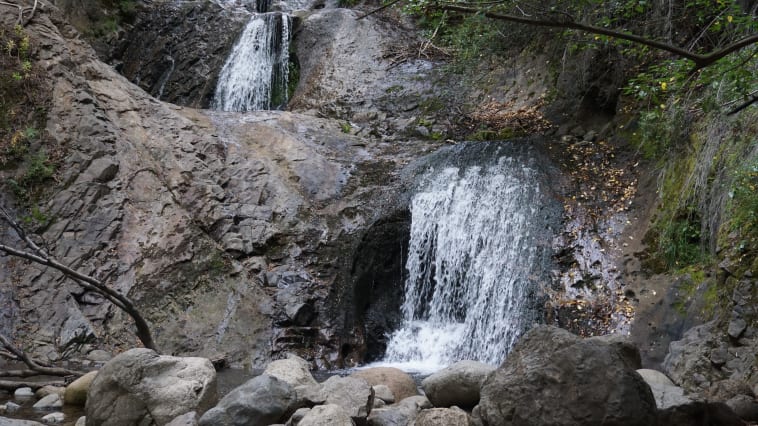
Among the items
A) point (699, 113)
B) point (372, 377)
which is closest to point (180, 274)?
point (372, 377)

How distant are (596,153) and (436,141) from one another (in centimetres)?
336

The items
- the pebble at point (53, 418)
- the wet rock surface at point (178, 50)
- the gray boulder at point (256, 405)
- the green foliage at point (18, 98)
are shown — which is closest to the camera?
the gray boulder at point (256, 405)

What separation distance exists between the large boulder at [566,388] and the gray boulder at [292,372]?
1.88m

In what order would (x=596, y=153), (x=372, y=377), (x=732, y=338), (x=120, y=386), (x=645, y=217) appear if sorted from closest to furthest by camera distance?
(x=120, y=386), (x=732, y=338), (x=372, y=377), (x=645, y=217), (x=596, y=153)

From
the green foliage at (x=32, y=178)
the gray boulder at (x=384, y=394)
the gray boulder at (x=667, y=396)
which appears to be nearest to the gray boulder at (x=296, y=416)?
the gray boulder at (x=384, y=394)

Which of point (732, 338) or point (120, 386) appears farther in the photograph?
point (732, 338)

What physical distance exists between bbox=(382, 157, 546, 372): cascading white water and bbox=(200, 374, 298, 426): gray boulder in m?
3.83

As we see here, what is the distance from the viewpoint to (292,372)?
17.7 feet

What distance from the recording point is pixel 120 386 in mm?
4953

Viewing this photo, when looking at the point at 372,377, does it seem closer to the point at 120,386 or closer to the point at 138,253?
the point at 120,386

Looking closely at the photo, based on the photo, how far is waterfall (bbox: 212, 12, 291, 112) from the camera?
616 inches

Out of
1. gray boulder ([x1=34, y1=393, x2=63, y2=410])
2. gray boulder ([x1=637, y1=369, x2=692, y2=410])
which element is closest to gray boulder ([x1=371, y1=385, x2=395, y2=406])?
gray boulder ([x1=637, y1=369, x2=692, y2=410])

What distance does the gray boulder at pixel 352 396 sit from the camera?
190 inches

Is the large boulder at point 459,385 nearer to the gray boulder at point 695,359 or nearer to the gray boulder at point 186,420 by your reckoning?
the gray boulder at point 695,359
